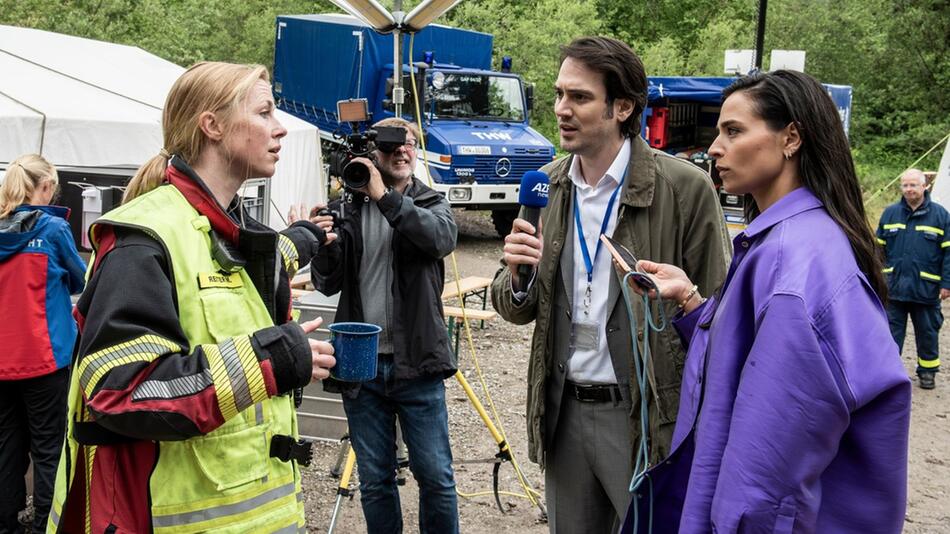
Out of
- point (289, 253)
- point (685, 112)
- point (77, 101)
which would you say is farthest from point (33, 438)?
point (685, 112)

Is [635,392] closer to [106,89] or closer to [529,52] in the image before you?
[106,89]

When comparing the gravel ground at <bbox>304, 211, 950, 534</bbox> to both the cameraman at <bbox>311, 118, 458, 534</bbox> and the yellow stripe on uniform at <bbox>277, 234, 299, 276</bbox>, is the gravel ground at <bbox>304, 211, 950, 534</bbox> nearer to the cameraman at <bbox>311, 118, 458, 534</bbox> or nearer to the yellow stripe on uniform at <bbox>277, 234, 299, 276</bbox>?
the cameraman at <bbox>311, 118, 458, 534</bbox>

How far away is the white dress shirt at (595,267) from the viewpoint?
2859mm

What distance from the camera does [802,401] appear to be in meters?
1.70

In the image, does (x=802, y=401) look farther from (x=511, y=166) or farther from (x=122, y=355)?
(x=511, y=166)

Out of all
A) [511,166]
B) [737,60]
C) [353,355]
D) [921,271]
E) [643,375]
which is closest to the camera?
[353,355]

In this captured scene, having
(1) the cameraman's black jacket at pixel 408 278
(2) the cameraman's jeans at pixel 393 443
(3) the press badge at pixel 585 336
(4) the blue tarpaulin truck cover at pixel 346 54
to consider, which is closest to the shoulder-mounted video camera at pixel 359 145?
(1) the cameraman's black jacket at pixel 408 278

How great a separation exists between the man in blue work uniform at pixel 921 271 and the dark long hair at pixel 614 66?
644cm

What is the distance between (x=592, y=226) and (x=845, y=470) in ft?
4.41

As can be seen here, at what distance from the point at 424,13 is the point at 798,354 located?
13.6 feet

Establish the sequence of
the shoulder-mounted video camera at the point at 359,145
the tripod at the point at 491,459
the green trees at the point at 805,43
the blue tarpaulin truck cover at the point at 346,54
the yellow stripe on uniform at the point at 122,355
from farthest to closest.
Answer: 1. the green trees at the point at 805,43
2. the blue tarpaulin truck cover at the point at 346,54
3. the tripod at the point at 491,459
4. the shoulder-mounted video camera at the point at 359,145
5. the yellow stripe on uniform at the point at 122,355

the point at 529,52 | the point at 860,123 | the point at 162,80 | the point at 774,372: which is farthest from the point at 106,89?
the point at 860,123

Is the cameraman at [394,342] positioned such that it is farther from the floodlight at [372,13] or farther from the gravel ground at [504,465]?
the floodlight at [372,13]

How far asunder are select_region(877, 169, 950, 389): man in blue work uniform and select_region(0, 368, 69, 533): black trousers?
281 inches
